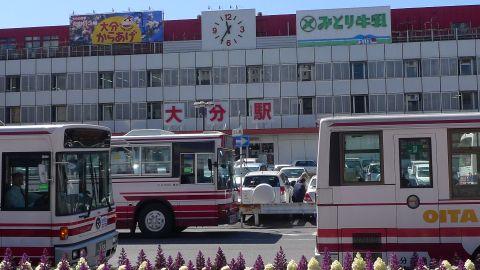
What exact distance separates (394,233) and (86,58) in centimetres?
5096

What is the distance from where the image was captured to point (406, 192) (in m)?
9.13

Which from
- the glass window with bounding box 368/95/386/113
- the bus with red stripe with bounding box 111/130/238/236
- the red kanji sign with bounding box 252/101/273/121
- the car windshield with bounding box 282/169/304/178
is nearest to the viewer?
the bus with red stripe with bounding box 111/130/238/236

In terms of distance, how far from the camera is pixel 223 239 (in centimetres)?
1656

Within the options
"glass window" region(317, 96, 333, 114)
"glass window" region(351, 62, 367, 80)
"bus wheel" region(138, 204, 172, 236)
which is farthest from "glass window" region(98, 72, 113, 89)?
"bus wheel" region(138, 204, 172, 236)

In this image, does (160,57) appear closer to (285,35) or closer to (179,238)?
(285,35)

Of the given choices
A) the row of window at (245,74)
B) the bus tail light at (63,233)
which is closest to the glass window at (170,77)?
the row of window at (245,74)

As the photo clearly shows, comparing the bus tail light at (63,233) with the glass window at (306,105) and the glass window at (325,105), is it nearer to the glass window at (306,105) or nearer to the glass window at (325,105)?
the glass window at (325,105)

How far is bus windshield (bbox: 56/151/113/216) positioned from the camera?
9.25 metres

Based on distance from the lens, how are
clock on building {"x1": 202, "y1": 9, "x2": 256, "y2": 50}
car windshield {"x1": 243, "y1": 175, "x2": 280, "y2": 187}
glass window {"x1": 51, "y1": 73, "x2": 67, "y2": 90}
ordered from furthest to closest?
glass window {"x1": 51, "y1": 73, "x2": 67, "y2": 90} < clock on building {"x1": 202, "y1": 9, "x2": 256, "y2": 50} < car windshield {"x1": 243, "y1": 175, "x2": 280, "y2": 187}

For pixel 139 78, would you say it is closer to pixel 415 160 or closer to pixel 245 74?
pixel 245 74

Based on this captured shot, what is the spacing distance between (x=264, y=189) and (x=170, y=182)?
4435 mm

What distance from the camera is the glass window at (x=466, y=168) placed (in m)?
9.09

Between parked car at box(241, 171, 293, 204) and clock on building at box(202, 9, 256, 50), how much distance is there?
32754mm

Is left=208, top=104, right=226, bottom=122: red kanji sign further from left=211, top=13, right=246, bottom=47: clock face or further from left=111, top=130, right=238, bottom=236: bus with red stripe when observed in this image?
left=211, top=13, right=246, bottom=47: clock face
